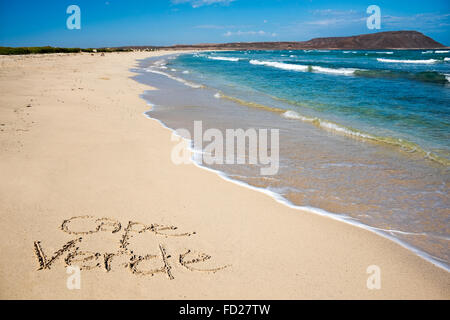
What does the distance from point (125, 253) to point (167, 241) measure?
414 mm

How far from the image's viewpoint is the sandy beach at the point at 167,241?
2.32m

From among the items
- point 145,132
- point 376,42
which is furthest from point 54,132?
point 376,42

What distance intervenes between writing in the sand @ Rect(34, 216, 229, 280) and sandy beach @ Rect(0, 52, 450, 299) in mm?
11

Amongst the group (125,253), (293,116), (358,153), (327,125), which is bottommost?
(125,253)

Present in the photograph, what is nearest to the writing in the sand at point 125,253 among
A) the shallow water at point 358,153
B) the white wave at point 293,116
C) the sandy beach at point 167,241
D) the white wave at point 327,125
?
the sandy beach at point 167,241

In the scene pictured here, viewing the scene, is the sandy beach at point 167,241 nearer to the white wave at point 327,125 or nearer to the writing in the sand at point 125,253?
the writing in the sand at point 125,253

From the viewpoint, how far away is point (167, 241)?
9.29 feet

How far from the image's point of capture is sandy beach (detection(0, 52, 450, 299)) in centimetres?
232

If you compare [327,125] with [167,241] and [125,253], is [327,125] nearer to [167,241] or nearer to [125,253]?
[167,241]

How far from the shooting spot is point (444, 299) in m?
2.33

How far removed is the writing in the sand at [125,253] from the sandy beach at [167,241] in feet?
0.04

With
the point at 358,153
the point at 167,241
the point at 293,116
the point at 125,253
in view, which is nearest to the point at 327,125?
the point at 293,116

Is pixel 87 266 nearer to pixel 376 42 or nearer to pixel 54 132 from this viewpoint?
pixel 54 132

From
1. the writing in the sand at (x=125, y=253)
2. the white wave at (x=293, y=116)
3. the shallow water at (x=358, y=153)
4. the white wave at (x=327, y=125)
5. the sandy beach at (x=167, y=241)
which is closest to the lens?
the sandy beach at (x=167, y=241)
